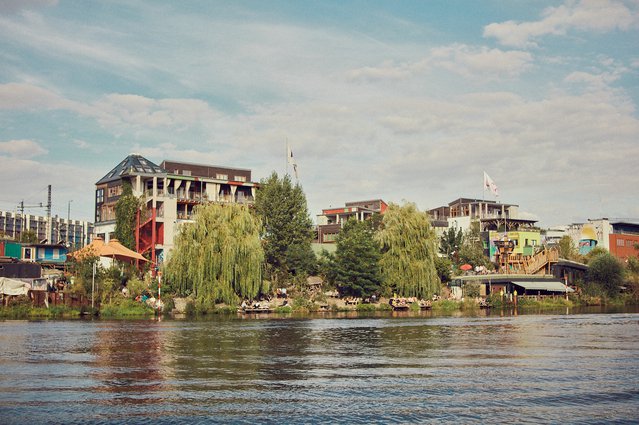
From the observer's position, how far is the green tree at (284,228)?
268 feet

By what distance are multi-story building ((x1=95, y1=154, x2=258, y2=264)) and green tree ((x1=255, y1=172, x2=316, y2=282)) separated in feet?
21.2

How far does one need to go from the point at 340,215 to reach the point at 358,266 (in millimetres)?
54267

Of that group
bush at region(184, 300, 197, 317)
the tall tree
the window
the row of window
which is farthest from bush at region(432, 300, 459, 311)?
the row of window

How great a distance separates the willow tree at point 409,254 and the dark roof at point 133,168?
36298 millimetres

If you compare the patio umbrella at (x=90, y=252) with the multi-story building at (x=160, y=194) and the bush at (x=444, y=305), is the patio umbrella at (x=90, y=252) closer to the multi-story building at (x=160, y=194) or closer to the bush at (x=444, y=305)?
the multi-story building at (x=160, y=194)

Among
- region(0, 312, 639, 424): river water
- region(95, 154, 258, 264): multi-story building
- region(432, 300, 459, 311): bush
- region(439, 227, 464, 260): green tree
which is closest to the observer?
region(0, 312, 639, 424): river water

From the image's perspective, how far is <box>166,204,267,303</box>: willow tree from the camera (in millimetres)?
65000

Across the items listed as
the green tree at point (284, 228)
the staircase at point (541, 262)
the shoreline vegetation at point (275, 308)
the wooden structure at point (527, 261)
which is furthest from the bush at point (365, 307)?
the staircase at point (541, 262)

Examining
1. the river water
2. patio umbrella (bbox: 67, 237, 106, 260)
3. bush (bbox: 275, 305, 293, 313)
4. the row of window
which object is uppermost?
the row of window

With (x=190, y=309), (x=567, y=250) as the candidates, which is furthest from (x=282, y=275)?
(x=567, y=250)

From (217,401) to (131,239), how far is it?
6715 centimetres

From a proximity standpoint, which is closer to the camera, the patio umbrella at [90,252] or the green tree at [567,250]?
the patio umbrella at [90,252]

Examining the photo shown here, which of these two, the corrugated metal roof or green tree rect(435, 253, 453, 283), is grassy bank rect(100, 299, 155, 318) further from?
the corrugated metal roof

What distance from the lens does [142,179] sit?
91250 millimetres
